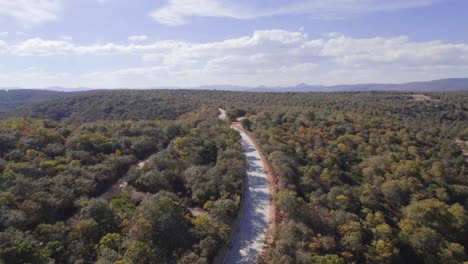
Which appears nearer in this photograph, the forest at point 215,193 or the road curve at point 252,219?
the forest at point 215,193

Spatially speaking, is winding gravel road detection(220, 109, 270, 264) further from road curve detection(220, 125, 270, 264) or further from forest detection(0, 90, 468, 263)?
forest detection(0, 90, 468, 263)

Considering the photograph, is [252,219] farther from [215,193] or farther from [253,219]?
[215,193]

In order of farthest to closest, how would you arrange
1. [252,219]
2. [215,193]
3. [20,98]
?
[20,98]
[215,193]
[252,219]

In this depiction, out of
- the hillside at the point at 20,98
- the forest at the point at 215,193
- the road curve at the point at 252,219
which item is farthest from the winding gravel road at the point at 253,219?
the hillside at the point at 20,98

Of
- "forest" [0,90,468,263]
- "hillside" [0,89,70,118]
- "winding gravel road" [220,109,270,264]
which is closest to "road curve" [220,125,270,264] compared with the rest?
"winding gravel road" [220,109,270,264]

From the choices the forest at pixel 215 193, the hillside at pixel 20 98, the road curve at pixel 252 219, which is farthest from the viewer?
the hillside at pixel 20 98

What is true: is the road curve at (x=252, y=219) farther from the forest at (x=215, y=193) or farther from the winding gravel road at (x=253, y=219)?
the forest at (x=215, y=193)

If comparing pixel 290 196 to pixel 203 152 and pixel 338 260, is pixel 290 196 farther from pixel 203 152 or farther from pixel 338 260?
pixel 203 152

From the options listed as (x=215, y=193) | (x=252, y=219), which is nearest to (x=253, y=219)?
(x=252, y=219)
